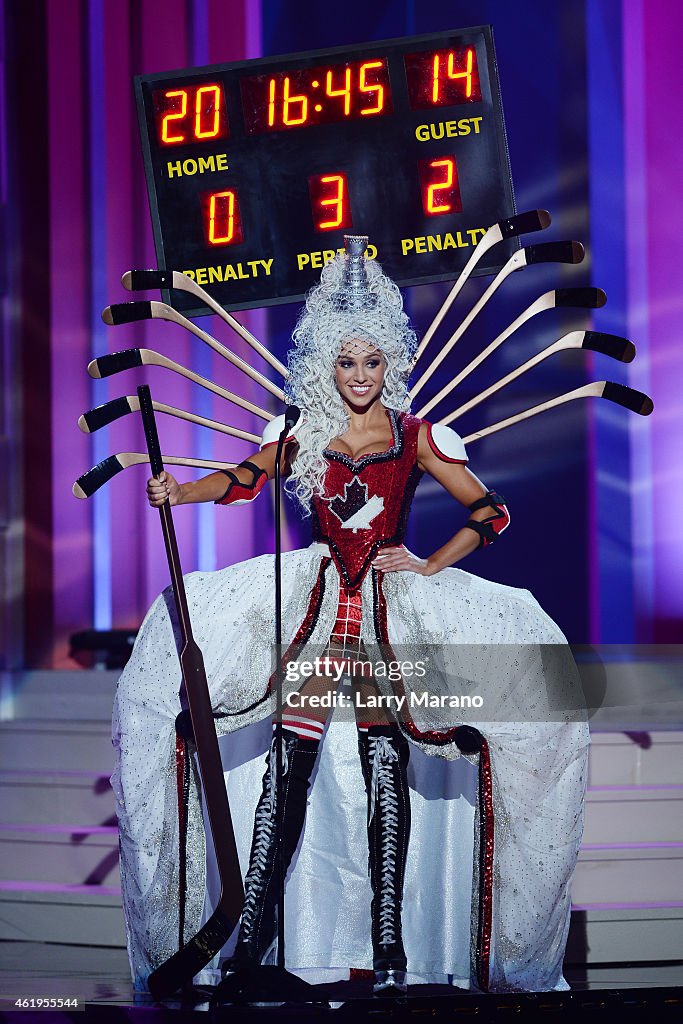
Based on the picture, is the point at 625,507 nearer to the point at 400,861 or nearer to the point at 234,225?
the point at 234,225

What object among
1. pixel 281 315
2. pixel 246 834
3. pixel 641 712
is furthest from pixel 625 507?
pixel 246 834

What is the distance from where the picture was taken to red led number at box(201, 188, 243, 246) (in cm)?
359

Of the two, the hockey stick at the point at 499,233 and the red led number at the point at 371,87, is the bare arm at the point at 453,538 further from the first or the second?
the red led number at the point at 371,87

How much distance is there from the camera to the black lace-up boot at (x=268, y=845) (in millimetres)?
2701

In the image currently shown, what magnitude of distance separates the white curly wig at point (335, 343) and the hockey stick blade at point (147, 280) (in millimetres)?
583

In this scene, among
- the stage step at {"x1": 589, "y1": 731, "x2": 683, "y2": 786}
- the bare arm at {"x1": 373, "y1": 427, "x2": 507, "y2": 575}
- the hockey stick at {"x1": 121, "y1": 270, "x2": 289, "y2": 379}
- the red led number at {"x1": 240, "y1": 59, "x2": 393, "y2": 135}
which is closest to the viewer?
the bare arm at {"x1": 373, "y1": 427, "x2": 507, "y2": 575}

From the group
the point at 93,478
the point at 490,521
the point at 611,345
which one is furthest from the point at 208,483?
the point at 611,345

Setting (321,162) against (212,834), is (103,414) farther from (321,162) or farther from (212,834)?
(212,834)

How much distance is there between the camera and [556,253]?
11.1ft

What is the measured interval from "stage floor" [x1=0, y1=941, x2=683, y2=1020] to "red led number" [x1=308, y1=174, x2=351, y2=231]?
2.26m

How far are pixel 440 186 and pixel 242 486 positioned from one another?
1272mm

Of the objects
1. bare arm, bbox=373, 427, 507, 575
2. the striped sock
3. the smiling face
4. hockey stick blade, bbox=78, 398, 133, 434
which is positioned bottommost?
the striped sock

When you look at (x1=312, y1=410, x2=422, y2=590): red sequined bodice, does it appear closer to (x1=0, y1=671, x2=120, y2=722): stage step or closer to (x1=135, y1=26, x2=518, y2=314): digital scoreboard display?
(x1=135, y1=26, x2=518, y2=314): digital scoreboard display

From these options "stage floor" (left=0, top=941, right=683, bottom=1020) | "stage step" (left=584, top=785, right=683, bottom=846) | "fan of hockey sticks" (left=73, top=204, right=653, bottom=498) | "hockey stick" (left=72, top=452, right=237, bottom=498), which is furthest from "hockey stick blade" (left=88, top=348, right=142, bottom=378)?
"stage step" (left=584, top=785, right=683, bottom=846)
